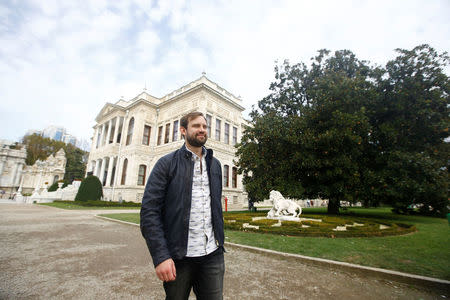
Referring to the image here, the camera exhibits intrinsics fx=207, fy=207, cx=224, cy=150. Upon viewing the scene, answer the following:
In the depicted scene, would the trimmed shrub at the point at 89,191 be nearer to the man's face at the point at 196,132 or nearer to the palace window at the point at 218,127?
the palace window at the point at 218,127

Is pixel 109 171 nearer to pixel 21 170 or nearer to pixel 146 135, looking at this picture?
pixel 146 135

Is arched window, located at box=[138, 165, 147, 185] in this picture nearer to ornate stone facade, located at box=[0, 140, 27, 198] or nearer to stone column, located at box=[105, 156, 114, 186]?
stone column, located at box=[105, 156, 114, 186]

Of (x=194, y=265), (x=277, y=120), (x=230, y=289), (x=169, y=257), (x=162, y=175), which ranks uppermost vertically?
(x=277, y=120)

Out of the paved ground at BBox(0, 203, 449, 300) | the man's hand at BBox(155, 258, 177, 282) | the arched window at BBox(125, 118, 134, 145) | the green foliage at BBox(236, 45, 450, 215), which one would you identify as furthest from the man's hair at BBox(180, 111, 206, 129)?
the arched window at BBox(125, 118, 134, 145)

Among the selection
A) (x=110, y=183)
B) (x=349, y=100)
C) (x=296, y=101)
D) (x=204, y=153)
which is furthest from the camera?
(x=110, y=183)

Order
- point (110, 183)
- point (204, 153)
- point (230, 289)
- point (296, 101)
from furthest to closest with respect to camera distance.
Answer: point (110, 183)
point (296, 101)
point (230, 289)
point (204, 153)

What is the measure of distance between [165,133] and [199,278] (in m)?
27.0

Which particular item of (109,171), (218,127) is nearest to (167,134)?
(218,127)

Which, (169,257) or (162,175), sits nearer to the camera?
(169,257)

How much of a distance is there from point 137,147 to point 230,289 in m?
26.2

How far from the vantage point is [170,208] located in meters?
1.66

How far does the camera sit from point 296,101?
17078 mm

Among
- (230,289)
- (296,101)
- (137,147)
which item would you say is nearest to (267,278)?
(230,289)

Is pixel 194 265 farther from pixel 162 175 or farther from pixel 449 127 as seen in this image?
pixel 449 127
